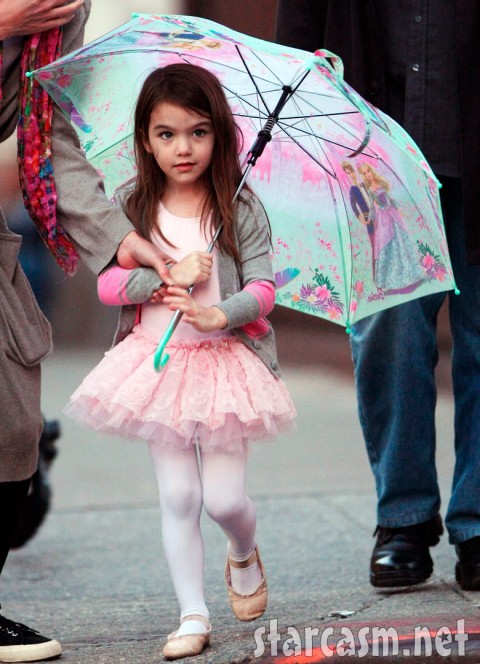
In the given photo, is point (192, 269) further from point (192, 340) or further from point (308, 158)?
point (308, 158)

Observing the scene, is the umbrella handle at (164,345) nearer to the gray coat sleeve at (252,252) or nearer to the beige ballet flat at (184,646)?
the gray coat sleeve at (252,252)

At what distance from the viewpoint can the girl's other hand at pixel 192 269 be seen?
10.6ft

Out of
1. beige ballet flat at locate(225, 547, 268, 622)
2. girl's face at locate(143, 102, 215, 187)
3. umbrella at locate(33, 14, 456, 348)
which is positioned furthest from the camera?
beige ballet flat at locate(225, 547, 268, 622)

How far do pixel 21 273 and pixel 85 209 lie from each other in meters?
0.27

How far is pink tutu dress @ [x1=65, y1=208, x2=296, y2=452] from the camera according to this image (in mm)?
3322

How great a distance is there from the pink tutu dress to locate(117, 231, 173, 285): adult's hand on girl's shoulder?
0.14 meters

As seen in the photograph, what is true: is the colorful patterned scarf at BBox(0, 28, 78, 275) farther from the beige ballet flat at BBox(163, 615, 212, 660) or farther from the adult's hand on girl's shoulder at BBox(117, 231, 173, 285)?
the beige ballet flat at BBox(163, 615, 212, 660)

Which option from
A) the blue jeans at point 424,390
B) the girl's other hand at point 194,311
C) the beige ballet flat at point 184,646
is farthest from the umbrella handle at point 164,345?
the blue jeans at point 424,390

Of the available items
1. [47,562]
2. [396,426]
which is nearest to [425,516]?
[396,426]

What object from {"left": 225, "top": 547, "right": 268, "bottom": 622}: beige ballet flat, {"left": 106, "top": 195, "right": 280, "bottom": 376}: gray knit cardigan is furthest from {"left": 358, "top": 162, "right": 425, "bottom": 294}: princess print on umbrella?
{"left": 225, "top": 547, "right": 268, "bottom": 622}: beige ballet flat

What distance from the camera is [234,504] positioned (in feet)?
11.2

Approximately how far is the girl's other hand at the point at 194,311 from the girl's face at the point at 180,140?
15.5 inches

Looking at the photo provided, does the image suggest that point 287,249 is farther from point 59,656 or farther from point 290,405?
point 59,656

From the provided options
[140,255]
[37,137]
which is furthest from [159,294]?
[37,137]
